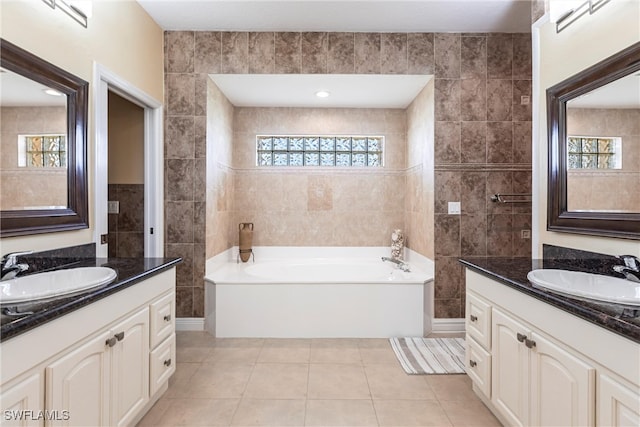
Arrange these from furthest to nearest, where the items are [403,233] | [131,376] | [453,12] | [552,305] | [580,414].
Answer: [403,233] < [453,12] < [131,376] < [552,305] < [580,414]

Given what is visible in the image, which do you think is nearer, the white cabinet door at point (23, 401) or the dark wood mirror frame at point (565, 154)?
the white cabinet door at point (23, 401)

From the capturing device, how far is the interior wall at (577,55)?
1521mm

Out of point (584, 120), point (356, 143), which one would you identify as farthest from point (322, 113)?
point (584, 120)

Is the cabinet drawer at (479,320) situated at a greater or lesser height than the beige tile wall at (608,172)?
lesser

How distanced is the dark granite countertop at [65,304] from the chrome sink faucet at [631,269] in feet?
6.97

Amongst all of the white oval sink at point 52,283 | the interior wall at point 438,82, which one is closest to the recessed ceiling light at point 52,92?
the white oval sink at point 52,283

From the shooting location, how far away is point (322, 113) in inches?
156

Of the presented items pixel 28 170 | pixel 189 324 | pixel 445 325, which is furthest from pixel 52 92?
pixel 445 325

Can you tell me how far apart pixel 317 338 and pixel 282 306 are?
1.33ft

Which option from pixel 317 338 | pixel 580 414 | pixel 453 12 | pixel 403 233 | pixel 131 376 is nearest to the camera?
pixel 580 414

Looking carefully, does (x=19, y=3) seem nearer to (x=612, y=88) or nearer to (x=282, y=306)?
(x=282, y=306)

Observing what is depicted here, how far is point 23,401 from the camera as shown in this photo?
3.21ft

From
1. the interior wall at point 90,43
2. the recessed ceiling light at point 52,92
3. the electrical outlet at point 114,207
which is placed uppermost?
the interior wall at point 90,43

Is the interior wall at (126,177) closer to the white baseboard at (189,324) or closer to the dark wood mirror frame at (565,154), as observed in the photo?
the white baseboard at (189,324)
